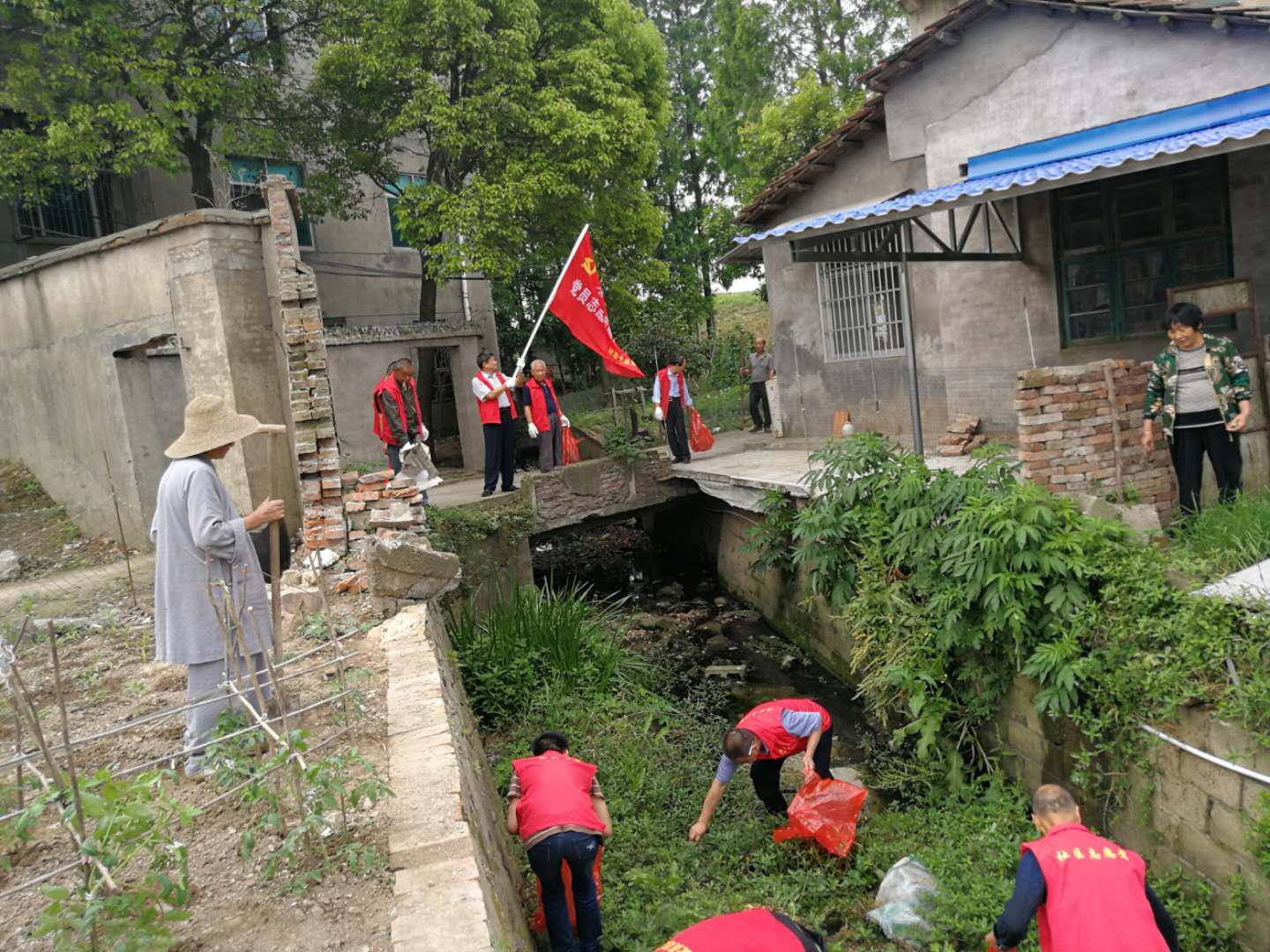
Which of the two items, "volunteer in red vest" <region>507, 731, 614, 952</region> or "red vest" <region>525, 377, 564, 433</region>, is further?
"red vest" <region>525, 377, 564, 433</region>

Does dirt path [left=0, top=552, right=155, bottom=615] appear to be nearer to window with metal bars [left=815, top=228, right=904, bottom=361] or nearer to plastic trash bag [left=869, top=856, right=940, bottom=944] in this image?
plastic trash bag [left=869, top=856, right=940, bottom=944]

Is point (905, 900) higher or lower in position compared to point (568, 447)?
lower

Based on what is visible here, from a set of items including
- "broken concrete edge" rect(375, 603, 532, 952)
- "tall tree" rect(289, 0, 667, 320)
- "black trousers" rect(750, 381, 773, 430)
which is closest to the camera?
"broken concrete edge" rect(375, 603, 532, 952)

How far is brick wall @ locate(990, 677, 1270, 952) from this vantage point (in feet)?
13.0

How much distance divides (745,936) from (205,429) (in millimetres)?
3136

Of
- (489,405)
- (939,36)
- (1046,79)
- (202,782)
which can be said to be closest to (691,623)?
(489,405)

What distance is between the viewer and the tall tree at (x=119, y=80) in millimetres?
11891

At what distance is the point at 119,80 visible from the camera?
12.3 meters

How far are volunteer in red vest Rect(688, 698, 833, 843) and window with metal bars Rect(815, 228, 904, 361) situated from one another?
6957mm

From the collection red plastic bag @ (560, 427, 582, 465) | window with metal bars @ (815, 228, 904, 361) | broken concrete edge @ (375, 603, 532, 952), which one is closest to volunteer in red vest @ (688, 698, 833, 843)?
broken concrete edge @ (375, 603, 532, 952)

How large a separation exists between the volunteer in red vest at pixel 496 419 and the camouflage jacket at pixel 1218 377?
229 inches

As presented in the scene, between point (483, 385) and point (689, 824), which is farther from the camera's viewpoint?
point (483, 385)

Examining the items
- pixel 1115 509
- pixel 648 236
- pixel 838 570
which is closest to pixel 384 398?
pixel 838 570

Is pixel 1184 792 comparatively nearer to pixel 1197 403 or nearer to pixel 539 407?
pixel 1197 403
